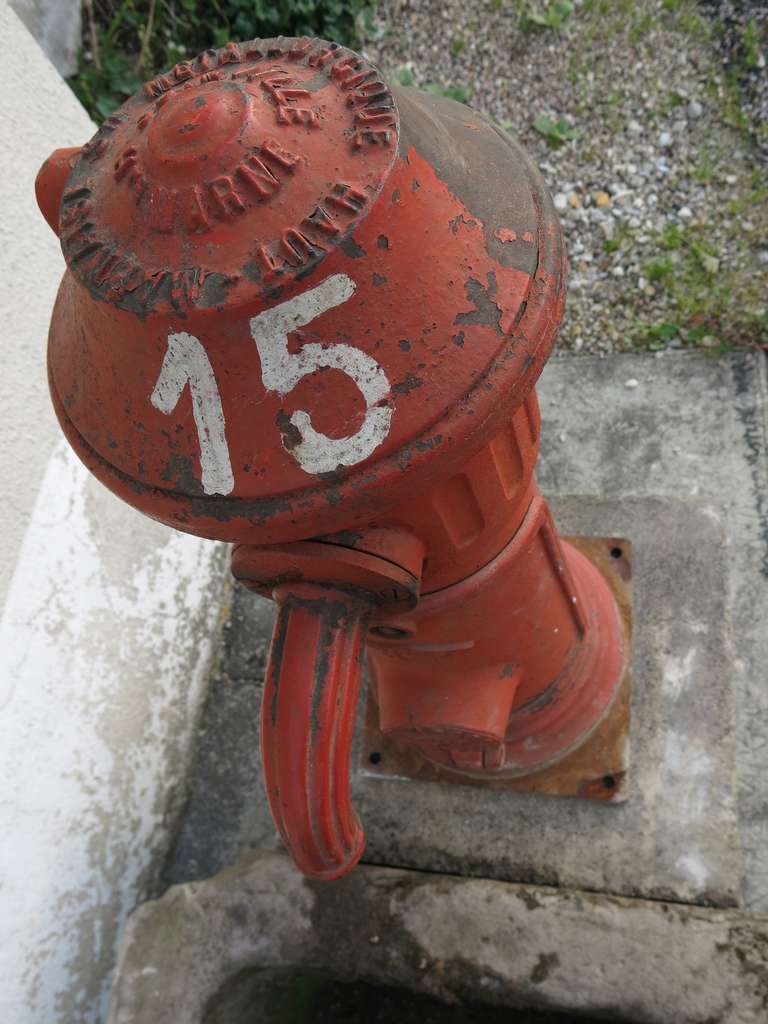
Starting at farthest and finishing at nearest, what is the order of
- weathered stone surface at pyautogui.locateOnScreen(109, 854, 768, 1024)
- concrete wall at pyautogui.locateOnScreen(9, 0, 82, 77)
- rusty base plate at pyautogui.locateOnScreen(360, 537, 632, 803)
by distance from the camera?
concrete wall at pyautogui.locateOnScreen(9, 0, 82, 77)
rusty base plate at pyautogui.locateOnScreen(360, 537, 632, 803)
weathered stone surface at pyautogui.locateOnScreen(109, 854, 768, 1024)

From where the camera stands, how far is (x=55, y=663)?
1450mm

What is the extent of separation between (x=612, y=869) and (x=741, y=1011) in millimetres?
361

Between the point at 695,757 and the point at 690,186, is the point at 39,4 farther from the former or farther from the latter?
the point at 695,757

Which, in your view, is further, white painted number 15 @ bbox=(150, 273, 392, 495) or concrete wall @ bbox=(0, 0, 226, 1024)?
concrete wall @ bbox=(0, 0, 226, 1024)

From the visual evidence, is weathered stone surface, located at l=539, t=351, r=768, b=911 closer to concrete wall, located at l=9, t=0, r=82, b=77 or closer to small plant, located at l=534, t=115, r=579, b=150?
small plant, located at l=534, t=115, r=579, b=150

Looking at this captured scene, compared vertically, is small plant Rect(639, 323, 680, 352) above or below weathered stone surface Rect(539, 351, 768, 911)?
above

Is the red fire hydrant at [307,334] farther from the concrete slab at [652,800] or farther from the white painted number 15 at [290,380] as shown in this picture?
the concrete slab at [652,800]

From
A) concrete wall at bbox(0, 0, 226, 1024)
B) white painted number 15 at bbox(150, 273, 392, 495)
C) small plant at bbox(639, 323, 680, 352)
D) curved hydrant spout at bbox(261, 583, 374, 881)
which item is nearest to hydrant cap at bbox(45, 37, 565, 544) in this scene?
white painted number 15 at bbox(150, 273, 392, 495)

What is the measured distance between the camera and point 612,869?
146cm

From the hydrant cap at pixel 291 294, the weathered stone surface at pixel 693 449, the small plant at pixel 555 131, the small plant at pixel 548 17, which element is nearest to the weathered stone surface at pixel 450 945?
the weathered stone surface at pixel 693 449

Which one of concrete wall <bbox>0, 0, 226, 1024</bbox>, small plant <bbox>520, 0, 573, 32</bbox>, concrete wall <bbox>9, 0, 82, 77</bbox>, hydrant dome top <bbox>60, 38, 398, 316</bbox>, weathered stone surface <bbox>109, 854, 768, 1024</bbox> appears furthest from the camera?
small plant <bbox>520, 0, 573, 32</bbox>

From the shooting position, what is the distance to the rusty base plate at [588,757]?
4.98 ft

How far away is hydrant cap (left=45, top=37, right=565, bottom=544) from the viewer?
669 mm

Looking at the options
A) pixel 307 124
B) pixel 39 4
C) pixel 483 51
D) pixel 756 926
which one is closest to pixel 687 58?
pixel 483 51
